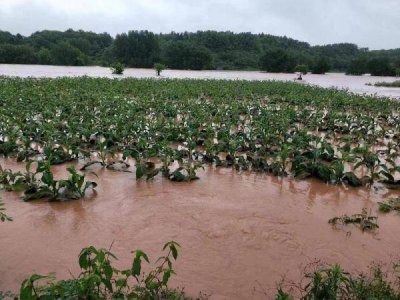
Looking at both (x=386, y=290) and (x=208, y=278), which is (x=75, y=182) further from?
(x=386, y=290)

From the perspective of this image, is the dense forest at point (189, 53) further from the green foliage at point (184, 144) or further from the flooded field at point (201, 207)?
the flooded field at point (201, 207)

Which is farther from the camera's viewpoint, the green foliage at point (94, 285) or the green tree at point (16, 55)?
the green tree at point (16, 55)

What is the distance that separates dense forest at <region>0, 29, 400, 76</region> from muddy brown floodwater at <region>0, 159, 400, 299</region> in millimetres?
40036

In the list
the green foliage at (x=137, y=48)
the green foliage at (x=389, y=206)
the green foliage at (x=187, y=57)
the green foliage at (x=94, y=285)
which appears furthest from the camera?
the green foliage at (x=137, y=48)

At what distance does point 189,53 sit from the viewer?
65.6 m

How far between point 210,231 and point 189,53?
63.0 meters

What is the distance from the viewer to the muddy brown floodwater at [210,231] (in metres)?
3.90

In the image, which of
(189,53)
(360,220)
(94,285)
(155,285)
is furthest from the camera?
(189,53)

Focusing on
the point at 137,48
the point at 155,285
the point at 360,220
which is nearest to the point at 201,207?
the point at 360,220

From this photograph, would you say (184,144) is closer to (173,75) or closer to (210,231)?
(210,231)

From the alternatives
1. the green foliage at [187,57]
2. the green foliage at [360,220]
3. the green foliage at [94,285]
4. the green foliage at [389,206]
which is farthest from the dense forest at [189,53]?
the green foliage at [94,285]

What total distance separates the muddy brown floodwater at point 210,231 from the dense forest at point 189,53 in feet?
131

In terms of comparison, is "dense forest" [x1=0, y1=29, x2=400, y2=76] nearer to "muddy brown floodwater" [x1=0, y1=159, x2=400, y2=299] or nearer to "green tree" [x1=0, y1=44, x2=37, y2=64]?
"green tree" [x1=0, y1=44, x2=37, y2=64]

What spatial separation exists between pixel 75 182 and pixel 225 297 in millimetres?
2857
